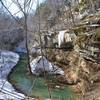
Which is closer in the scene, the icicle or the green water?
the green water

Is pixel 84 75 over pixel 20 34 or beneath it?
beneath

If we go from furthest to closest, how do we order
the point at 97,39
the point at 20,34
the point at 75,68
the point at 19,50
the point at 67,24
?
the point at 20,34 < the point at 19,50 < the point at 67,24 < the point at 75,68 < the point at 97,39

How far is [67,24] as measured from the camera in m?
22.5

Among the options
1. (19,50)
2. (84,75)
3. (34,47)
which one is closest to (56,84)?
(84,75)

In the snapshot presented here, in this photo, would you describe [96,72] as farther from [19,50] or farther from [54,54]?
[19,50]

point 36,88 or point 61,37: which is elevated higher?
point 61,37

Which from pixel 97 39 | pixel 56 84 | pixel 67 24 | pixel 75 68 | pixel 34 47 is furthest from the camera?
pixel 34 47

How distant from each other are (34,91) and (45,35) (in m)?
9.39

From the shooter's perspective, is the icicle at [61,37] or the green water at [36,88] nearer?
the green water at [36,88]

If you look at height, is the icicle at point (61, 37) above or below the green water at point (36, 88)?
above

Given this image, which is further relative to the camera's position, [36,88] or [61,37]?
[61,37]

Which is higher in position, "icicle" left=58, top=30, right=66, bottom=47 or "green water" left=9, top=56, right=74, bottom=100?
"icicle" left=58, top=30, right=66, bottom=47

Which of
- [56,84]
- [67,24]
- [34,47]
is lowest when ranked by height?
[56,84]

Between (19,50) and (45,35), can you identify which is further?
(19,50)
